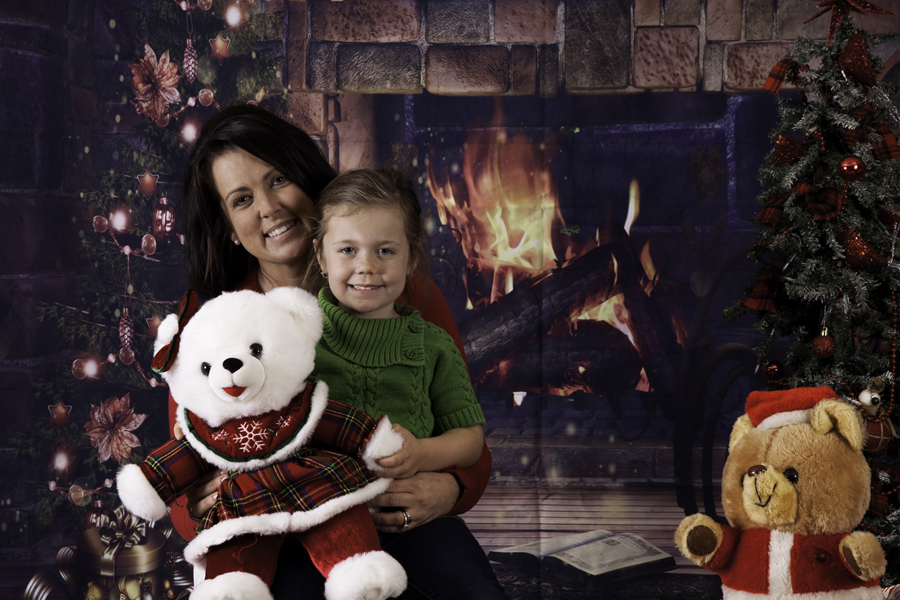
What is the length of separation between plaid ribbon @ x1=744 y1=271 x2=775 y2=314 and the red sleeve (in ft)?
3.55

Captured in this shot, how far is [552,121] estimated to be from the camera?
3092mm

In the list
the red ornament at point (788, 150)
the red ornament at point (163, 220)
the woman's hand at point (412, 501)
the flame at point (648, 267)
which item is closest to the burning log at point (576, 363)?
the flame at point (648, 267)

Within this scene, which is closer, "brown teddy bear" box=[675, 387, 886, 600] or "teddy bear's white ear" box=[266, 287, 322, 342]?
"teddy bear's white ear" box=[266, 287, 322, 342]

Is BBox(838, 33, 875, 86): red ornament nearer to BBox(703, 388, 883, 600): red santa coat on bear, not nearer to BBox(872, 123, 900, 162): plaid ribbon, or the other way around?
BBox(872, 123, 900, 162): plaid ribbon

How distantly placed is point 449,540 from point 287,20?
253cm

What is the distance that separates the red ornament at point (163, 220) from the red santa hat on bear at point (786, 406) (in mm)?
2448

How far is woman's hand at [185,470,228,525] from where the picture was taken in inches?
50.4

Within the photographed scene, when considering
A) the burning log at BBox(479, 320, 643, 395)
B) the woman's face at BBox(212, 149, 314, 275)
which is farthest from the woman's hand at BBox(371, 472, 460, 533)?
the burning log at BBox(479, 320, 643, 395)

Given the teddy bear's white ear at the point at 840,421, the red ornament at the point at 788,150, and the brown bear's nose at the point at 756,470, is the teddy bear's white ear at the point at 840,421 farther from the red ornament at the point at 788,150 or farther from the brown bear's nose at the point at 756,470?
the red ornament at the point at 788,150

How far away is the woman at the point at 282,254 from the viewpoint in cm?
133

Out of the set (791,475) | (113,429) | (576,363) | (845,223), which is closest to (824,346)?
(845,223)

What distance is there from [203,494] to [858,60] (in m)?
2.07

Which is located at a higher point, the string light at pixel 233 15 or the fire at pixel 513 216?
the string light at pixel 233 15

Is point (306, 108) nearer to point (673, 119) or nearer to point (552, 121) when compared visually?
point (552, 121)
